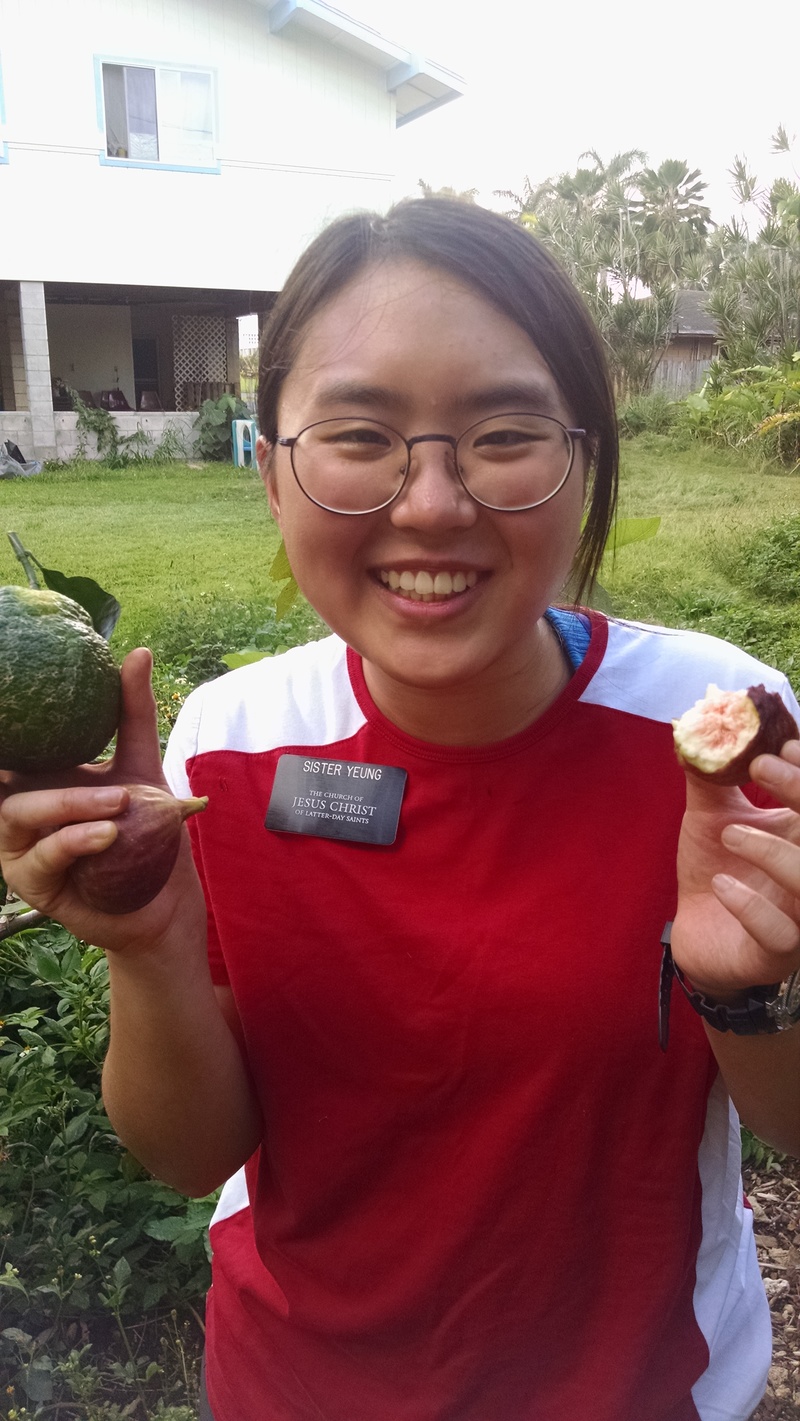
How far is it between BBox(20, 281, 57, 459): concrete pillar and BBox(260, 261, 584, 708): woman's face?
1892 millimetres

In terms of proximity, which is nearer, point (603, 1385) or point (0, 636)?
point (0, 636)

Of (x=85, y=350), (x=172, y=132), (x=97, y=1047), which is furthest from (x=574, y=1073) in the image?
(x=85, y=350)

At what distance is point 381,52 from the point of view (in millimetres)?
2859

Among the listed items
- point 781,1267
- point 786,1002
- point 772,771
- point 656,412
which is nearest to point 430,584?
point 772,771

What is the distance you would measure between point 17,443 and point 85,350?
1614 mm

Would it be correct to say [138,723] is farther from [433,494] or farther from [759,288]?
[759,288]

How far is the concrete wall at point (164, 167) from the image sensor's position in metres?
2.25

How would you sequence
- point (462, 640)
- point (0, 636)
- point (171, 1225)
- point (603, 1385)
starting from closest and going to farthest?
1. point (0, 636)
2. point (462, 640)
3. point (603, 1385)
4. point (171, 1225)

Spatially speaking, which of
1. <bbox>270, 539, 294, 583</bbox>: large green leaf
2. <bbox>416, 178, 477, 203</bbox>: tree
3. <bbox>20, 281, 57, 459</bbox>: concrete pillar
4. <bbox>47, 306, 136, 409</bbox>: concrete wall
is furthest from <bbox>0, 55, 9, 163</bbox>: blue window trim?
<bbox>416, 178, 477, 203</bbox>: tree

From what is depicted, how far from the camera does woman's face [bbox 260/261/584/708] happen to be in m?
0.98

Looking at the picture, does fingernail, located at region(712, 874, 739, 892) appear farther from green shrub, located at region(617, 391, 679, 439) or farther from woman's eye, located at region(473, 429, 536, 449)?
green shrub, located at region(617, 391, 679, 439)

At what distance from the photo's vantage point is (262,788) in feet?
4.02

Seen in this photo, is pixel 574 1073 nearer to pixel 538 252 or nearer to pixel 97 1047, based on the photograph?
pixel 538 252

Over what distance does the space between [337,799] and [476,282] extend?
57 cm
